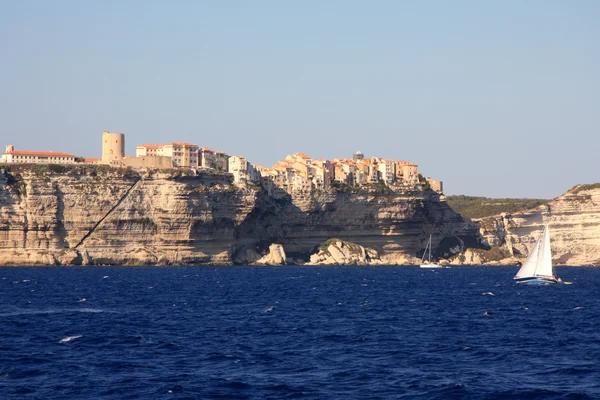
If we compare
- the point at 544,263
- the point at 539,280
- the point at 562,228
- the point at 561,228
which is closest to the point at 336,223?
the point at 561,228

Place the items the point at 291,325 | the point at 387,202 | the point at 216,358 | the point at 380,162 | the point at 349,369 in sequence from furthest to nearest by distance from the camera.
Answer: the point at 380,162, the point at 387,202, the point at 291,325, the point at 216,358, the point at 349,369

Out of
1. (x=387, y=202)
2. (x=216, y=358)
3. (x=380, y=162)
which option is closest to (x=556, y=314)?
(x=216, y=358)

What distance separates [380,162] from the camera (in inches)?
7259

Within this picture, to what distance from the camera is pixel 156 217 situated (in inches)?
5586

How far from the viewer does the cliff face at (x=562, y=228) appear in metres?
169

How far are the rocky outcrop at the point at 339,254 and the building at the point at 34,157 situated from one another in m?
45.2

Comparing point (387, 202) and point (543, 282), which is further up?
point (387, 202)

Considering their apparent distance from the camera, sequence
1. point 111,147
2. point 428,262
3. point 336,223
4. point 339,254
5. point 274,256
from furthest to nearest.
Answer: point 428,262
point 336,223
point 339,254
point 274,256
point 111,147

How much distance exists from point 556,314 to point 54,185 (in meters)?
91.8

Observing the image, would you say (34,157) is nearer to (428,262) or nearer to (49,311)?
(428,262)

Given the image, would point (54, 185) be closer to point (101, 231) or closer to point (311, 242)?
point (101, 231)

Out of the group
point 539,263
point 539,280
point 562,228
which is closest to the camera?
point 539,280

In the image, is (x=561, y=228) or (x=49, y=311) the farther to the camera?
(x=561, y=228)

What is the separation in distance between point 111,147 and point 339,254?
42637 mm
